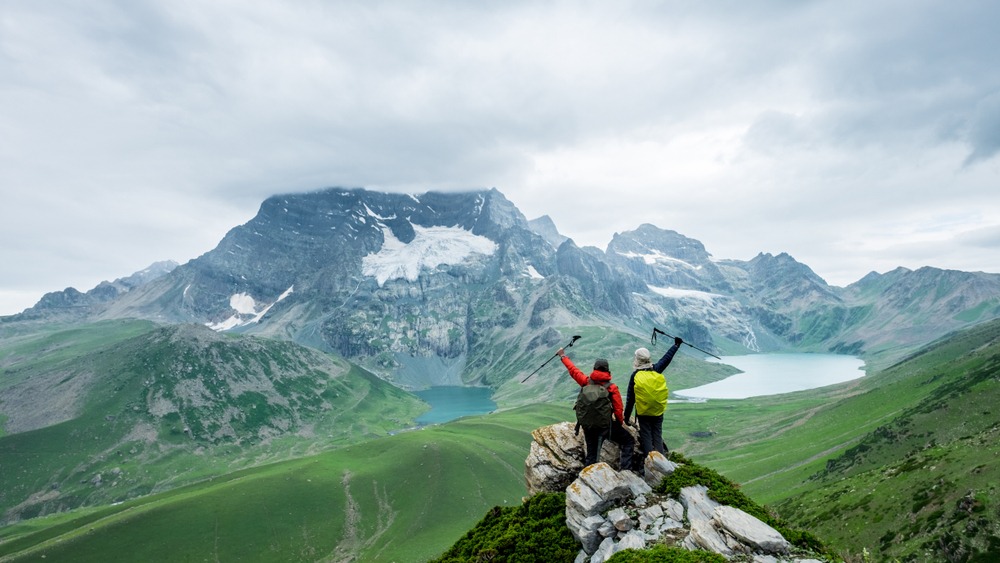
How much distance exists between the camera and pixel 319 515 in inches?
4589

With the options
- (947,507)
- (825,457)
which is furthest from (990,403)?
(947,507)

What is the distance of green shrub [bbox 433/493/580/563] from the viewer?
69.4ft

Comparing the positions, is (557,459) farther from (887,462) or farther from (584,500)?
(887,462)

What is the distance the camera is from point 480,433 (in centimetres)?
17838

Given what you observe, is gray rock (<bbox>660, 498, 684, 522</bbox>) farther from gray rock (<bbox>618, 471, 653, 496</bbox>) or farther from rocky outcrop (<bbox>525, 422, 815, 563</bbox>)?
gray rock (<bbox>618, 471, 653, 496</bbox>)

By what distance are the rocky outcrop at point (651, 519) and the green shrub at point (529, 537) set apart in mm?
1261

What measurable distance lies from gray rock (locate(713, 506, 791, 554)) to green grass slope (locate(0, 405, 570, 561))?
86.5 m

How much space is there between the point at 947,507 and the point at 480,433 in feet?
487

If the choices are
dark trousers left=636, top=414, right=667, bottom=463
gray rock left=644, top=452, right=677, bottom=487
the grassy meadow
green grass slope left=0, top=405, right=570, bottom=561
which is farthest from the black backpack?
green grass slope left=0, top=405, right=570, bottom=561

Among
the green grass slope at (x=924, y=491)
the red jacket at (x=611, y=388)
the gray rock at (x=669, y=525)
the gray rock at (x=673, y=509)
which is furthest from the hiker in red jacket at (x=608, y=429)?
the green grass slope at (x=924, y=491)

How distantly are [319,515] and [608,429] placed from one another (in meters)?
120

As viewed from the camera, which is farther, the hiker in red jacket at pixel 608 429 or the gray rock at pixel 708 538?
the hiker in red jacket at pixel 608 429

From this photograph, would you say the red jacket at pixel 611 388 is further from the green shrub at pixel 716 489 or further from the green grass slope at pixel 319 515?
the green grass slope at pixel 319 515

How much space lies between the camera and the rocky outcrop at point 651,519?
1573 cm
